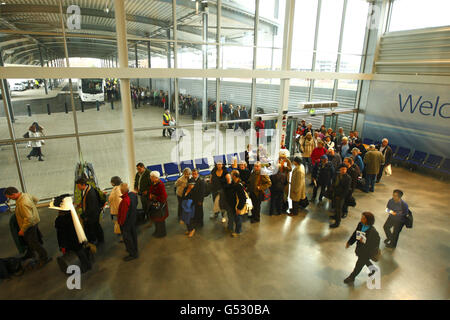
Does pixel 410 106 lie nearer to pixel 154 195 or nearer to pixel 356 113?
pixel 356 113

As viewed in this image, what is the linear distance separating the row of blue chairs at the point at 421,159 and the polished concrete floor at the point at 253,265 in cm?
415

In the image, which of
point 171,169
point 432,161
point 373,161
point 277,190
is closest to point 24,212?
point 171,169

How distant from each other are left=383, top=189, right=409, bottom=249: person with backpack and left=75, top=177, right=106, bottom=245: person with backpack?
5546 mm

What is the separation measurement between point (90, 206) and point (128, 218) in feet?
2.62

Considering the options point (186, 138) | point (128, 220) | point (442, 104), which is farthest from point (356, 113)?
point (128, 220)

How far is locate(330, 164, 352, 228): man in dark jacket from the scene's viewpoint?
5.94m

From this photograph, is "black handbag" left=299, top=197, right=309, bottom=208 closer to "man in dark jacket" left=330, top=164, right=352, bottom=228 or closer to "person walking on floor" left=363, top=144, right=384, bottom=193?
"man in dark jacket" left=330, top=164, right=352, bottom=228

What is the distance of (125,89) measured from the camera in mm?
7164

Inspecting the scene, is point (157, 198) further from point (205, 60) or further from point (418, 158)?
point (418, 158)

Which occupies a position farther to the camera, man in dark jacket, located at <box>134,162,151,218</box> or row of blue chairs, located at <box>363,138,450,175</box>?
row of blue chairs, located at <box>363,138,450,175</box>

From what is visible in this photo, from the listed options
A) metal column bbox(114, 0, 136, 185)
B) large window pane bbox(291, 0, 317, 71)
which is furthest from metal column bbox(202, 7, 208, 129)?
large window pane bbox(291, 0, 317, 71)

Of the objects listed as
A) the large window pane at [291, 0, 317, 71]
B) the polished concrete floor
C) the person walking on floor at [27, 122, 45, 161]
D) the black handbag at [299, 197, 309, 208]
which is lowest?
the polished concrete floor

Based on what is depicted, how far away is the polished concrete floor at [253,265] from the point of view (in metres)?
4.36

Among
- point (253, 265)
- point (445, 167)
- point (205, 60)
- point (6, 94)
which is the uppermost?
point (205, 60)
